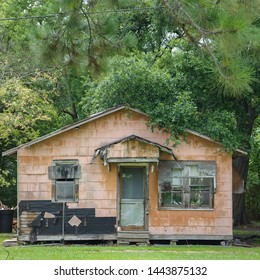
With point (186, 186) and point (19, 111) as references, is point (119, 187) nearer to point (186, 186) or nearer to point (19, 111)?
point (186, 186)

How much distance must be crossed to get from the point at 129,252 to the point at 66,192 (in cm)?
365

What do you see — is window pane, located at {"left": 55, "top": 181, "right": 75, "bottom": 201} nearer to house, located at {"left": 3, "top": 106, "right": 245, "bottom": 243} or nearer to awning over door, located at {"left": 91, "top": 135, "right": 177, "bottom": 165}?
house, located at {"left": 3, "top": 106, "right": 245, "bottom": 243}

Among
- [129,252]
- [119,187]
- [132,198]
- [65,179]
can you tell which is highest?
[65,179]

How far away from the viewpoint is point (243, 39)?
1086 centimetres

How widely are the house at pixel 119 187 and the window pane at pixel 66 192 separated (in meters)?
0.03

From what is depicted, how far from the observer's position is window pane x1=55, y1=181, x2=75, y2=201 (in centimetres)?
2034

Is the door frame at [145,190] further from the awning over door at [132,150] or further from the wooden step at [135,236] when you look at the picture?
the awning over door at [132,150]

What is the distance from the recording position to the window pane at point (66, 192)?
2034 centimetres

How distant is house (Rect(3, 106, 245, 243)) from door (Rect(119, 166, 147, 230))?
30 mm

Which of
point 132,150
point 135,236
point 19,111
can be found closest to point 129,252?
point 135,236

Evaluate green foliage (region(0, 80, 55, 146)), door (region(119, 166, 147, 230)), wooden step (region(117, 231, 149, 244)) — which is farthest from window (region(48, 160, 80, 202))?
green foliage (region(0, 80, 55, 146))

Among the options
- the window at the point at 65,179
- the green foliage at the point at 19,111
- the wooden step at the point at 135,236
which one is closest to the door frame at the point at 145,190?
the wooden step at the point at 135,236

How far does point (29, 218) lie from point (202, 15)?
10882 millimetres

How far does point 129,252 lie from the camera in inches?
689
